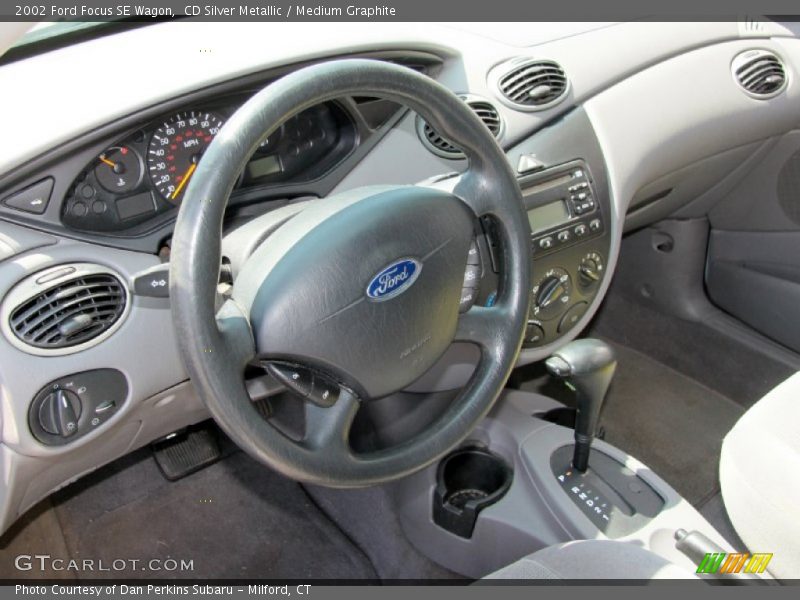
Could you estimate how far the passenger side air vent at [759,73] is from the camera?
174cm

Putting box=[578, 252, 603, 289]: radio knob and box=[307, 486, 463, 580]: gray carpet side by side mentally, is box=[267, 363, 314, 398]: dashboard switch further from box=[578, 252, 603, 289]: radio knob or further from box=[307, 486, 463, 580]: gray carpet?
box=[307, 486, 463, 580]: gray carpet

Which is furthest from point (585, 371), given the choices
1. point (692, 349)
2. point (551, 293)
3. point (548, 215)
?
point (692, 349)

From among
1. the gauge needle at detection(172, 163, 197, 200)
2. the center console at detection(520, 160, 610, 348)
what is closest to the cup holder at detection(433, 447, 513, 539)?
the center console at detection(520, 160, 610, 348)

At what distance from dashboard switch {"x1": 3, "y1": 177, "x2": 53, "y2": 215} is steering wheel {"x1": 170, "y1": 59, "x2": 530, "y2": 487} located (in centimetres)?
32

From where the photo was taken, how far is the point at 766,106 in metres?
1.77

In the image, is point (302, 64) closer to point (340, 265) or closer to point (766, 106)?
point (340, 265)

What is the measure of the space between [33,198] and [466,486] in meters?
0.98

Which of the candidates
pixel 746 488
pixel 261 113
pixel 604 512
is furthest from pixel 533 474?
A: pixel 261 113

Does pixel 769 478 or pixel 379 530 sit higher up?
pixel 769 478

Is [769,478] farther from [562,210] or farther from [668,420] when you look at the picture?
[668,420]

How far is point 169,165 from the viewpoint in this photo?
3.98 ft

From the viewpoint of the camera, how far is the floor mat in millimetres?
1920

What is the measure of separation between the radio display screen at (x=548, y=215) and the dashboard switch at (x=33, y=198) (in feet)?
2.49

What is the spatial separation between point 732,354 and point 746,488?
966 mm
